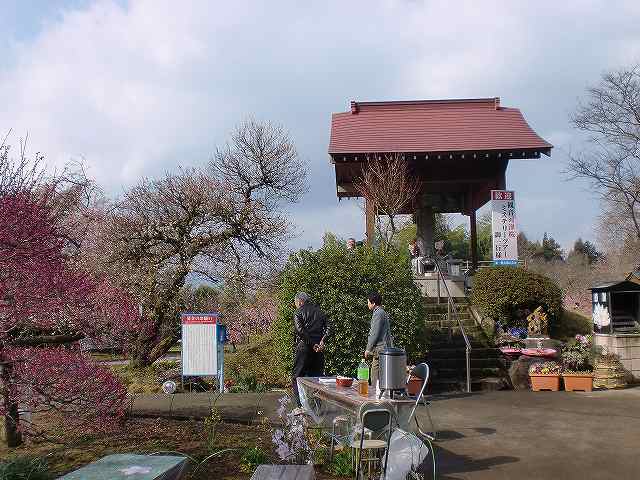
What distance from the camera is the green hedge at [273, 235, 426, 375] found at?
9492 millimetres

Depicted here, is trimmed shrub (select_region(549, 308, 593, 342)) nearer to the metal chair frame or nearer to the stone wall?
the stone wall

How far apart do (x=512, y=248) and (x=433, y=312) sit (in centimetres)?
271

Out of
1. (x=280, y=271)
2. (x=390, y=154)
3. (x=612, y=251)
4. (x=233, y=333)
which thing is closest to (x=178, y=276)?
(x=280, y=271)

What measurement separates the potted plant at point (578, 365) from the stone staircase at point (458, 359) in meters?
1.05

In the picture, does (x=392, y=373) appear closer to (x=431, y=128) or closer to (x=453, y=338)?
(x=453, y=338)

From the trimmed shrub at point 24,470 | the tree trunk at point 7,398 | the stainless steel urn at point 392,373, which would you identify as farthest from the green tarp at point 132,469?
the stainless steel urn at point 392,373

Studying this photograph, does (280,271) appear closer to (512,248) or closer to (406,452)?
(512,248)

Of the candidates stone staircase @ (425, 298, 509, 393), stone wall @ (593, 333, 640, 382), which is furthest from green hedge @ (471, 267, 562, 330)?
stone wall @ (593, 333, 640, 382)

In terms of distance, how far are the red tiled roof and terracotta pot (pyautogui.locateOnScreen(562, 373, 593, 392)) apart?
7.38 metres

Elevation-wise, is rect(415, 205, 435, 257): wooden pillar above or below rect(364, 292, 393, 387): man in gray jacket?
above

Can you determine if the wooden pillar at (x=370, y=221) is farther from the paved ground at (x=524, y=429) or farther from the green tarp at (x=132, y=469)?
the green tarp at (x=132, y=469)

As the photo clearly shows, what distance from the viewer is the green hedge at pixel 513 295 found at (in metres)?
13.0

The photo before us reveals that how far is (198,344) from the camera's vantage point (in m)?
9.50

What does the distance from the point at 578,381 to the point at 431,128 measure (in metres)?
9.69
